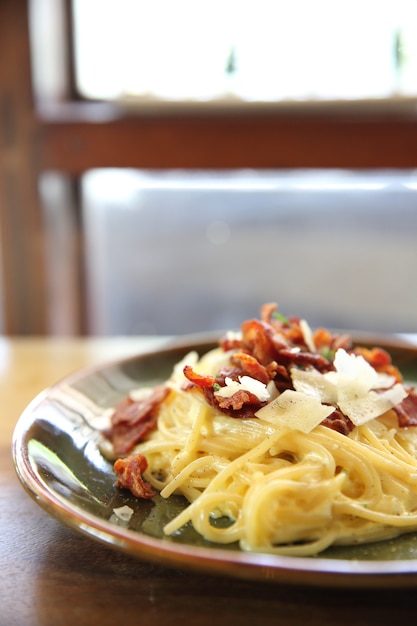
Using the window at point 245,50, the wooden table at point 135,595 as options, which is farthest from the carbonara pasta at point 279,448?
the window at point 245,50

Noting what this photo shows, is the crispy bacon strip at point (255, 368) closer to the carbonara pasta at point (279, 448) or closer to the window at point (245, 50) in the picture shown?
the carbonara pasta at point (279, 448)

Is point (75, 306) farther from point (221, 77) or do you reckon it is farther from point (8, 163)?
point (221, 77)

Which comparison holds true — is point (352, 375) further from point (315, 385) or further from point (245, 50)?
point (245, 50)

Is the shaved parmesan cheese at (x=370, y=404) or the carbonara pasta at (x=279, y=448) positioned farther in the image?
the shaved parmesan cheese at (x=370, y=404)

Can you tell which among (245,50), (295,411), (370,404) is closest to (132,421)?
(295,411)

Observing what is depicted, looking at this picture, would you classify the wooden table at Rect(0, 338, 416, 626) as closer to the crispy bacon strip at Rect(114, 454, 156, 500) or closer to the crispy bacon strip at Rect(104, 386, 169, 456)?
the crispy bacon strip at Rect(114, 454, 156, 500)

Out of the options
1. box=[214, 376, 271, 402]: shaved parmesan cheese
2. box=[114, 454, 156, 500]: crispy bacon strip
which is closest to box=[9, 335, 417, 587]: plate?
box=[114, 454, 156, 500]: crispy bacon strip
